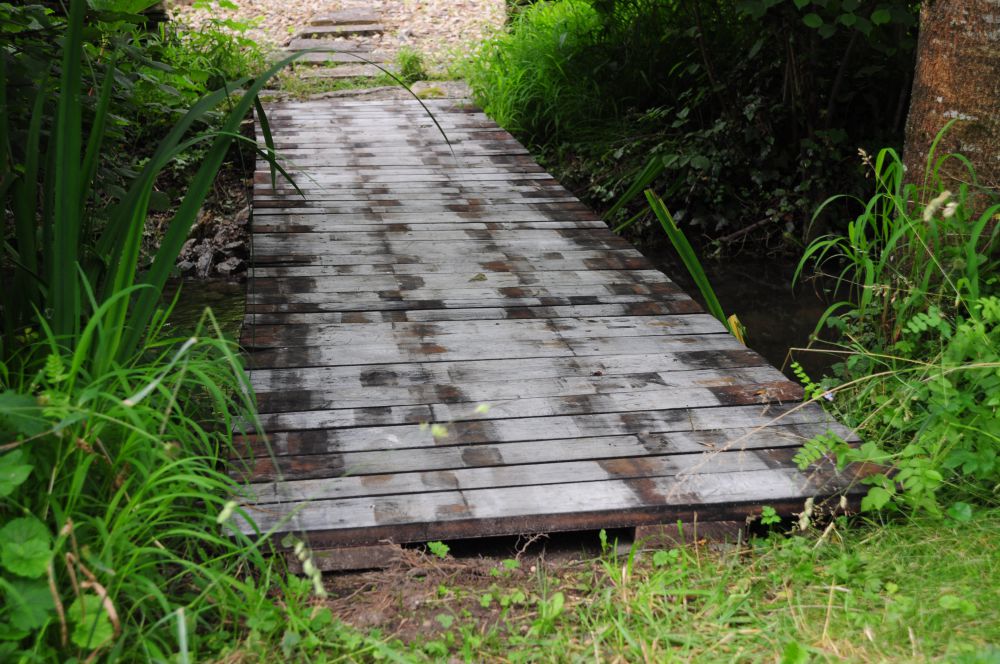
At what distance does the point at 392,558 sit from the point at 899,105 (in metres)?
4.70

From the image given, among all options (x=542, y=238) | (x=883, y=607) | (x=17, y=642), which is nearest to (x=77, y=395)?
(x=17, y=642)

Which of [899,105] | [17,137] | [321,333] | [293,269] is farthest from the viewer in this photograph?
[899,105]

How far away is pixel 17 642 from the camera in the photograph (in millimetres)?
1538

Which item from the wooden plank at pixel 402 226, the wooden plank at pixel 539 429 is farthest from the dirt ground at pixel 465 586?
the wooden plank at pixel 402 226

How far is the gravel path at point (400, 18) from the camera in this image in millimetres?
9102

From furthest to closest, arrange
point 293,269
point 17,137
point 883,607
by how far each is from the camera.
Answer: point 293,269 < point 17,137 < point 883,607

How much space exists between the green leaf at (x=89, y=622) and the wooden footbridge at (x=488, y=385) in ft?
1.55

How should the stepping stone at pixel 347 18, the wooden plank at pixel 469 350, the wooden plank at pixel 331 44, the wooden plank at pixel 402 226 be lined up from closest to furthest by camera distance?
the wooden plank at pixel 469 350 → the wooden plank at pixel 402 226 → the wooden plank at pixel 331 44 → the stepping stone at pixel 347 18

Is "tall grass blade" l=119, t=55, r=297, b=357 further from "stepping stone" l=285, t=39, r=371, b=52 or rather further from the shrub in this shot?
"stepping stone" l=285, t=39, r=371, b=52

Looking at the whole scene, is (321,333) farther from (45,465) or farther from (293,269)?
(45,465)

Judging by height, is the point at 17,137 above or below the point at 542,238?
above

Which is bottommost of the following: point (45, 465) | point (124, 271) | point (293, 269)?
point (293, 269)

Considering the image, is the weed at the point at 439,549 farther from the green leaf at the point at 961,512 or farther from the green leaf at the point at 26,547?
the green leaf at the point at 961,512

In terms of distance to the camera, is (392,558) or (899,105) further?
(899,105)
